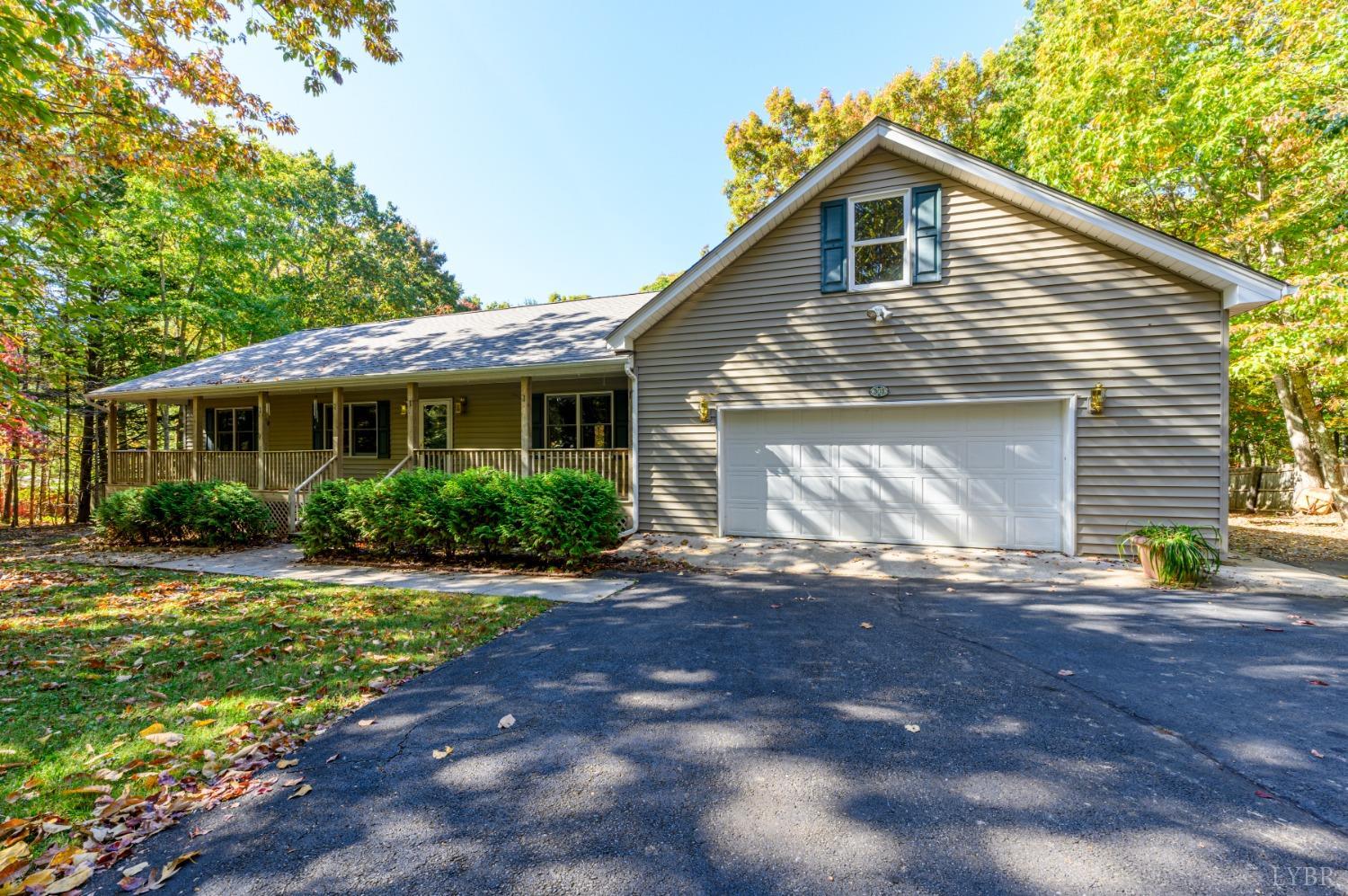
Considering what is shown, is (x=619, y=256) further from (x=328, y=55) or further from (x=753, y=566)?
(x=753, y=566)

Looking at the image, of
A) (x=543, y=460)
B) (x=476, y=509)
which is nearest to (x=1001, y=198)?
(x=543, y=460)

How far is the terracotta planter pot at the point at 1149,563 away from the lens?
6130 mm

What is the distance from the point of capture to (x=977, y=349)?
7.84 meters

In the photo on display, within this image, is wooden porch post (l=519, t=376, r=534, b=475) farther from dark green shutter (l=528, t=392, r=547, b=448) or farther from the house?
dark green shutter (l=528, t=392, r=547, b=448)

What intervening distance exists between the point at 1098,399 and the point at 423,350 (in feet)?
40.9

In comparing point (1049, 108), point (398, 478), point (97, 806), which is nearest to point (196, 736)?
point (97, 806)


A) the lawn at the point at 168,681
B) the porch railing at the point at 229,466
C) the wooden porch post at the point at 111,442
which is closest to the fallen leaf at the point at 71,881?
the lawn at the point at 168,681

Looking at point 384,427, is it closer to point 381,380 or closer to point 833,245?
point 381,380

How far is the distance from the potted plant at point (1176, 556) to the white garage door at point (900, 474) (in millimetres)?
1145

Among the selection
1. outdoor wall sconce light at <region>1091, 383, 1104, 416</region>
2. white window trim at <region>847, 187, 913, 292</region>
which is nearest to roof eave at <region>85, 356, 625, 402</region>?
A: white window trim at <region>847, 187, 913, 292</region>

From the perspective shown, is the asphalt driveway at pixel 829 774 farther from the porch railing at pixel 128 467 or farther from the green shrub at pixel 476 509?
the porch railing at pixel 128 467

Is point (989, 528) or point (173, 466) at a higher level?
point (173, 466)

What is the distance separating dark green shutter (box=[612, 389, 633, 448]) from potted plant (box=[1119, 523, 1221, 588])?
8.09 m

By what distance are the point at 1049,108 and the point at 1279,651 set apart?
14.7 meters
